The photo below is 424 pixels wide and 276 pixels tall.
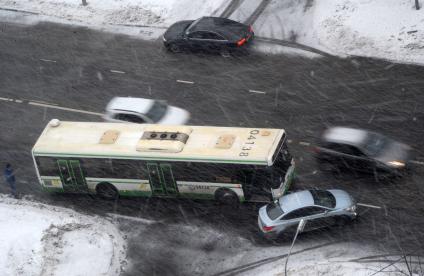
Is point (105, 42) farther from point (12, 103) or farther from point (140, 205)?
point (140, 205)

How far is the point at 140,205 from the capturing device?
27.9 meters

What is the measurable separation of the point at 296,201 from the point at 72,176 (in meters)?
8.99

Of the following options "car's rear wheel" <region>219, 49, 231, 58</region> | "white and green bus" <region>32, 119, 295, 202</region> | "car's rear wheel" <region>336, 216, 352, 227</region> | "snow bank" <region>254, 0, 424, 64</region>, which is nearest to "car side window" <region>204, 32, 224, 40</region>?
"car's rear wheel" <region>219, 49, 231, 58</region>

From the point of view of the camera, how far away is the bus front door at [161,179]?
26.5 metres

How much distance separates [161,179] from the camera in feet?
87.9

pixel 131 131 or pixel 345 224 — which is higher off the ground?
pixel 131 131

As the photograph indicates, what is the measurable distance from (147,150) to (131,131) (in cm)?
165

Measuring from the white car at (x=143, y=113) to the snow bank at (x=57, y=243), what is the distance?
16.0 ft

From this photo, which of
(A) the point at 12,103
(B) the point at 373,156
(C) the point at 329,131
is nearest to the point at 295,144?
(C) the point at 329,131

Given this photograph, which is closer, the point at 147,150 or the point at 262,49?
the point at 147,150

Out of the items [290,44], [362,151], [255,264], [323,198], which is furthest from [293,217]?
[290,44]

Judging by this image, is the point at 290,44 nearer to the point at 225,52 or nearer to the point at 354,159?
the point at 225,52

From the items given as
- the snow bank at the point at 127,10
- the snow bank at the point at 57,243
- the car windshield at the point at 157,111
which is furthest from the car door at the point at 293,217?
the snow bank at the point at 127,10

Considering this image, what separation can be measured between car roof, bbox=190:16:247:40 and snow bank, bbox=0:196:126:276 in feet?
43.2
